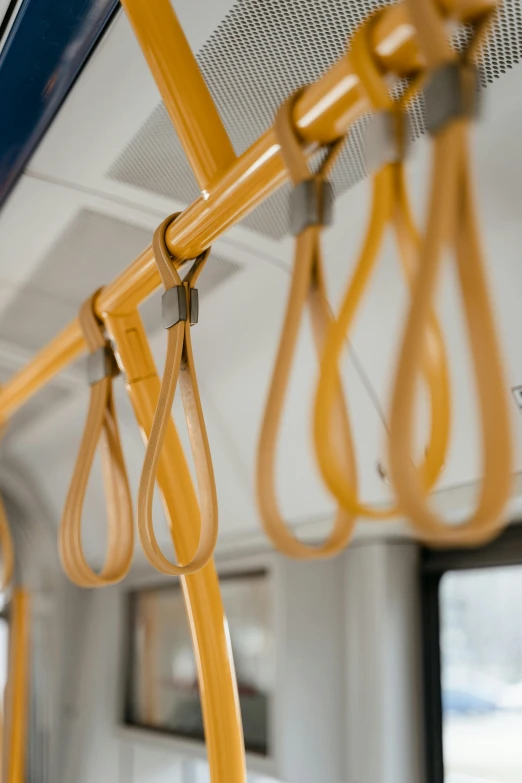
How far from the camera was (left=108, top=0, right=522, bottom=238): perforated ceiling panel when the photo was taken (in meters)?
1.09

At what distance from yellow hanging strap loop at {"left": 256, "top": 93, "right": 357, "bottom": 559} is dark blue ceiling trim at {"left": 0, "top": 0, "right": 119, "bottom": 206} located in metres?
0.60

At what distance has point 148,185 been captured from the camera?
155cm

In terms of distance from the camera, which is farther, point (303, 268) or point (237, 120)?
point (237, 120)

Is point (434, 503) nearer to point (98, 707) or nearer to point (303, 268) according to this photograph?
point (303, 268)

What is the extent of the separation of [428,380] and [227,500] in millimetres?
1813

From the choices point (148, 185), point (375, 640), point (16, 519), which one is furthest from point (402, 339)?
point (16, 519)

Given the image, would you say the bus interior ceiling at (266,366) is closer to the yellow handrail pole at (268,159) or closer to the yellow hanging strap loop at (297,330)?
the yellow hanging strap loop at (297,330)

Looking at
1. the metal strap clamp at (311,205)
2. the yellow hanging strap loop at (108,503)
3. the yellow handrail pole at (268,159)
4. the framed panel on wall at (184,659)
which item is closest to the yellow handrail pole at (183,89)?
the yellow handrail pole at (268,159)

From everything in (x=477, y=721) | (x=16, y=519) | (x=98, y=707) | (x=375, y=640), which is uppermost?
(x=16, y=519)

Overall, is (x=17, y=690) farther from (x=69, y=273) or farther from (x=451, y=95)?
(x=451, y=95)

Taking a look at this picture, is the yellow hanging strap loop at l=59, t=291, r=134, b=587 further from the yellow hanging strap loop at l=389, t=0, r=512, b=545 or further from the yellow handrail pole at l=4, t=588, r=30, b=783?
the yellow handrail pole at l=4, t=588, r=30, b=783

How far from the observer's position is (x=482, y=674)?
7.44 ft

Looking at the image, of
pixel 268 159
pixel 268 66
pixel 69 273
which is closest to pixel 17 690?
pixel 69 273

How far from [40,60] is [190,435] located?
0.73 m
